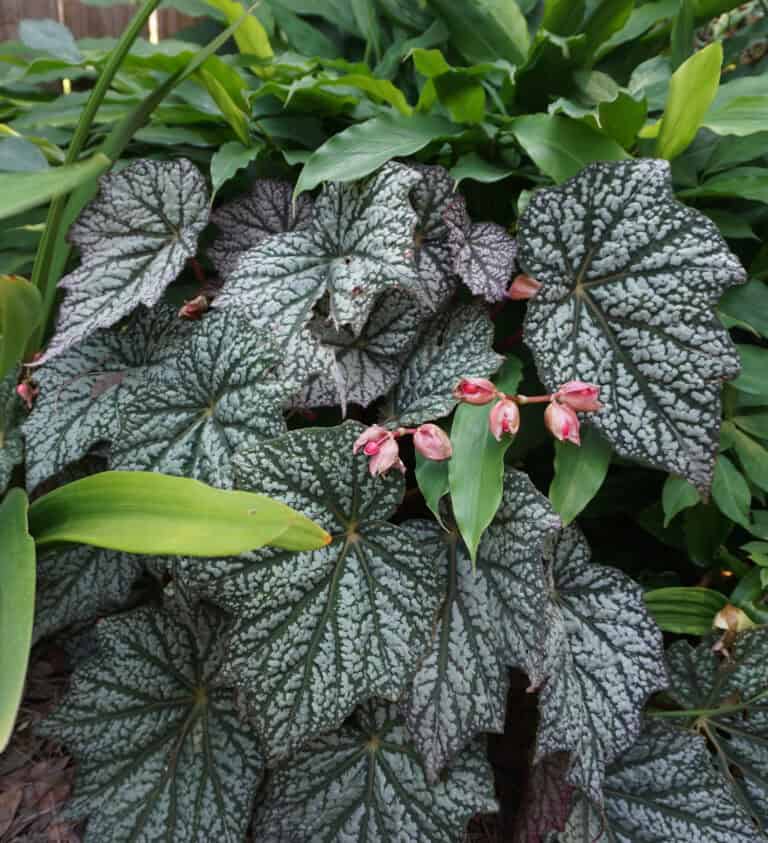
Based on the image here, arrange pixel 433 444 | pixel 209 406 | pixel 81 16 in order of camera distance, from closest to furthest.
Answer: pixel 433 444 < pixel 209 406 < pixel 81 16

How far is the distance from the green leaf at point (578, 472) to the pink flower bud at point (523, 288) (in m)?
0.19

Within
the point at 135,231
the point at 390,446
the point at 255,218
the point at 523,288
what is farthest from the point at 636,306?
the point at 135,231

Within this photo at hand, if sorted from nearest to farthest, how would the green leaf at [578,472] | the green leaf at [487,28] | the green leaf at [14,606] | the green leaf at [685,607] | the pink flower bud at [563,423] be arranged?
the green leaf at [14,606] < the pink flower bud at [563,423] < the green leaf at [578,472] < the green leaf at [685,607] < the green leaf at [487,28]

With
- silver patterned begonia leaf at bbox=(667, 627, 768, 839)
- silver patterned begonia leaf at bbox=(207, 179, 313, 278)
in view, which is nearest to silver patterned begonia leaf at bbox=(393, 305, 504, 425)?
silver patterned begonia leaf at bbox=(207, 179, 313, 278)

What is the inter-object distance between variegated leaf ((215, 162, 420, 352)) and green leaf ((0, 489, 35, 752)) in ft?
1.15

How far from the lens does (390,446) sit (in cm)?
82

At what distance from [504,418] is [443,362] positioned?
0.55 feet

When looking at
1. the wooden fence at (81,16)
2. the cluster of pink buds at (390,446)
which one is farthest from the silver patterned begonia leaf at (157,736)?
the wooden fence at (81,16)

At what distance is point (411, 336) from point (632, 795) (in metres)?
0.67

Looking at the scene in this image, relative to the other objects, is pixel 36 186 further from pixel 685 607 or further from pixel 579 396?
pixel 685 607

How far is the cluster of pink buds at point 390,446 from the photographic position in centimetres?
82

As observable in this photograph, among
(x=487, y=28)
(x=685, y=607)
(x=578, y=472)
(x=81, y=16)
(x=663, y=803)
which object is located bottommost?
(x=663, y=803)

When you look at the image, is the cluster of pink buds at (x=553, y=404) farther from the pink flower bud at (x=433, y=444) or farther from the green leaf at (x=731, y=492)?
the green leaf at (x=731, y=492)

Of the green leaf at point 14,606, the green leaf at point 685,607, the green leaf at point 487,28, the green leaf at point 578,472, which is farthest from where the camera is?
the green leaf at point 487,28
